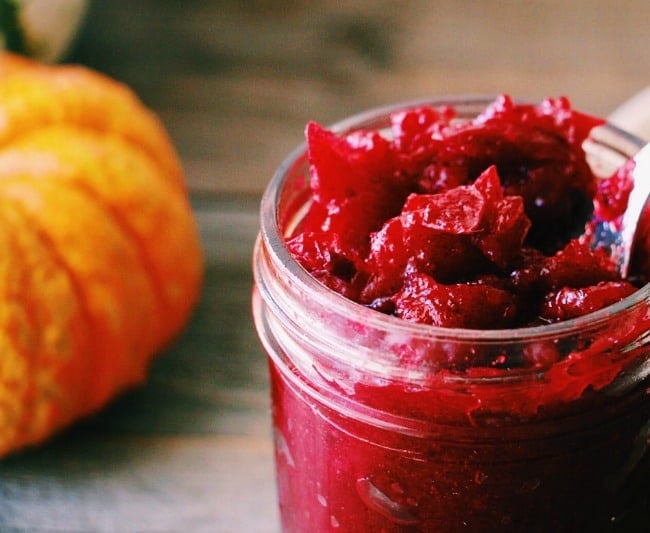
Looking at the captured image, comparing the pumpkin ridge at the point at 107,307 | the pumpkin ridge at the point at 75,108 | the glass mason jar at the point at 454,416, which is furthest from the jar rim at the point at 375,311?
the pumpkin ridge at the point at 75,108

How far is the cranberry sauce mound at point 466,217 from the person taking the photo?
64cm

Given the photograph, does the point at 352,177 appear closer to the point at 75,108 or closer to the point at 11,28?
the point at 75,108

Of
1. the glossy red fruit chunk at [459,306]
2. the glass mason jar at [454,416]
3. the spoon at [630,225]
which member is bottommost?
the glass mason jar at [454,416]

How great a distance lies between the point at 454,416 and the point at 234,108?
48.7 inches

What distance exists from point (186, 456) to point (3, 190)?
406 mm

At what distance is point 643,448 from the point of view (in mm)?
697

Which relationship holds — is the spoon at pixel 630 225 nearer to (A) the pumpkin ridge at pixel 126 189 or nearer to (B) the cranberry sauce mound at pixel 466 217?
(B) the cranberry sauce mound at pixel 466 217

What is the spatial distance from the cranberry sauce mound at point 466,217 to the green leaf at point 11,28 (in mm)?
852

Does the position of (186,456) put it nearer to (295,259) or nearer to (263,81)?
(295,259)

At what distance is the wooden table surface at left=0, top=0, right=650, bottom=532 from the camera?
102cm

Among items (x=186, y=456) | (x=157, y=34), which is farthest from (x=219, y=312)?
(x=157, y=34)

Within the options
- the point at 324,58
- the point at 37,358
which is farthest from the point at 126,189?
the point at 324,58

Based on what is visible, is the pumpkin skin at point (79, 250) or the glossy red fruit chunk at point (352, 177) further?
the pumpkin skin at point (79, 250)

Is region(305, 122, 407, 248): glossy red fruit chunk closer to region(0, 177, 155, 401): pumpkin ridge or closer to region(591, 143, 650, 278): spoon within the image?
region(591, 143, 650, 278): spoon
